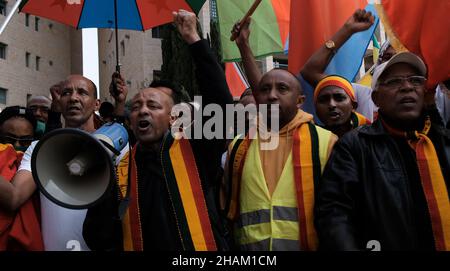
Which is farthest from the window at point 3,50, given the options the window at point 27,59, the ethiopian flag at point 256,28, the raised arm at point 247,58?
the raised arm at point 247,58

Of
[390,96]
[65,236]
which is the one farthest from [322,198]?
[65,236]

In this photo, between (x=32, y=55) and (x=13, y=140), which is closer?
(x=13, y=140)

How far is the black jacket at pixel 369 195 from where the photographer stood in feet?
7.17

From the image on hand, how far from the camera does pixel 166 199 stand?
2502mm

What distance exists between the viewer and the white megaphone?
235cm

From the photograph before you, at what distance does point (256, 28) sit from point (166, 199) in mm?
3343

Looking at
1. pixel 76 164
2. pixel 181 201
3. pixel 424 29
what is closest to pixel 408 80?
pixel 424 29

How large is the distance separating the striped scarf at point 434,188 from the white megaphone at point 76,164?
1396 millimetres

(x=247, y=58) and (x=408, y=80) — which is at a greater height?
(x=247, y=58)

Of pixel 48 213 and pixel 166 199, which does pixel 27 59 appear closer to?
pixel 48 213

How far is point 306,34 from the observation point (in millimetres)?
4109

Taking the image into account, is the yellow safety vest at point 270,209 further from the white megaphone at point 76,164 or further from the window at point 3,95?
the window at point 3,95

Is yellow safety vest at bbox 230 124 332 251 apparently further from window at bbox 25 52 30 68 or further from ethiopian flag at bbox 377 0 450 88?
window at bbox 25 52 30 68

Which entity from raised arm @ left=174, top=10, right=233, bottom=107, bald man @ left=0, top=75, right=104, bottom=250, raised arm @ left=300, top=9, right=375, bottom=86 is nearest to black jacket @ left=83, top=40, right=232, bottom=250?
raised arm @ left=174, top=10, right=233, bottom=107
